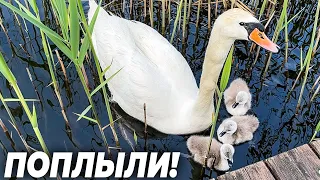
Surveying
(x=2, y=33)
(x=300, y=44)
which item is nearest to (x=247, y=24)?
(x=300, y=44)

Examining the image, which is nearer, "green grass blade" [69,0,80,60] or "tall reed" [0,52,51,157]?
"green grass blade" [69,0,80,60]

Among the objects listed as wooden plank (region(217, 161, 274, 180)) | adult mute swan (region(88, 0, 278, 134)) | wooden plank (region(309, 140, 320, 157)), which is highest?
adult mute swan (region(88, 0, 278, 134))

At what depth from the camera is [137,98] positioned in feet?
11.1

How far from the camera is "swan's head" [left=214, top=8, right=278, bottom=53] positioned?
2.67 m

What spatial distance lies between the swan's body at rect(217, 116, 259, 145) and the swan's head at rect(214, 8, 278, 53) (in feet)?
2.88

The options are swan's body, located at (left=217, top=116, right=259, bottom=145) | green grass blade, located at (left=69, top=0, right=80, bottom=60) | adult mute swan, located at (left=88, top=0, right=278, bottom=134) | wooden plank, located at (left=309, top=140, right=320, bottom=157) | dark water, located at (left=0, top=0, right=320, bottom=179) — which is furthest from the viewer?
dark water, located at (left=0, top=0, right=320, bottom=179)

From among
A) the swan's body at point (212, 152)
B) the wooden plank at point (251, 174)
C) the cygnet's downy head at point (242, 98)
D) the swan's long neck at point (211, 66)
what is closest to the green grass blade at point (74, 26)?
the swan's long neck at point (211, 66)

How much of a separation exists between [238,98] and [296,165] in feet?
2.90

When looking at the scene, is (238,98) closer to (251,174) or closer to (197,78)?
(197,78)

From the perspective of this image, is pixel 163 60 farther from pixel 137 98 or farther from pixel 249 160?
pixel 249 160

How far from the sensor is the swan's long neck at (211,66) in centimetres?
282

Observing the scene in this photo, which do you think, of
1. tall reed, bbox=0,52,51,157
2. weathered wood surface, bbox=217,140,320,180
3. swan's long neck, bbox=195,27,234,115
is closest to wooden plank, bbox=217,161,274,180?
weathered wood surface, bbox=217,140,320,180

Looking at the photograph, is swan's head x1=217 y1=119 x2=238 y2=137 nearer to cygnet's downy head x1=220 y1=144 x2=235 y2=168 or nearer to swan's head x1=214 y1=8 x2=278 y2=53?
cygnet's downy head x1=220 y1=144 x2=235 y2=168

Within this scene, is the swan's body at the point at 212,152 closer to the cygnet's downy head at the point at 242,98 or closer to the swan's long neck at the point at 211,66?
the swan's long neck at the point at 211,66
